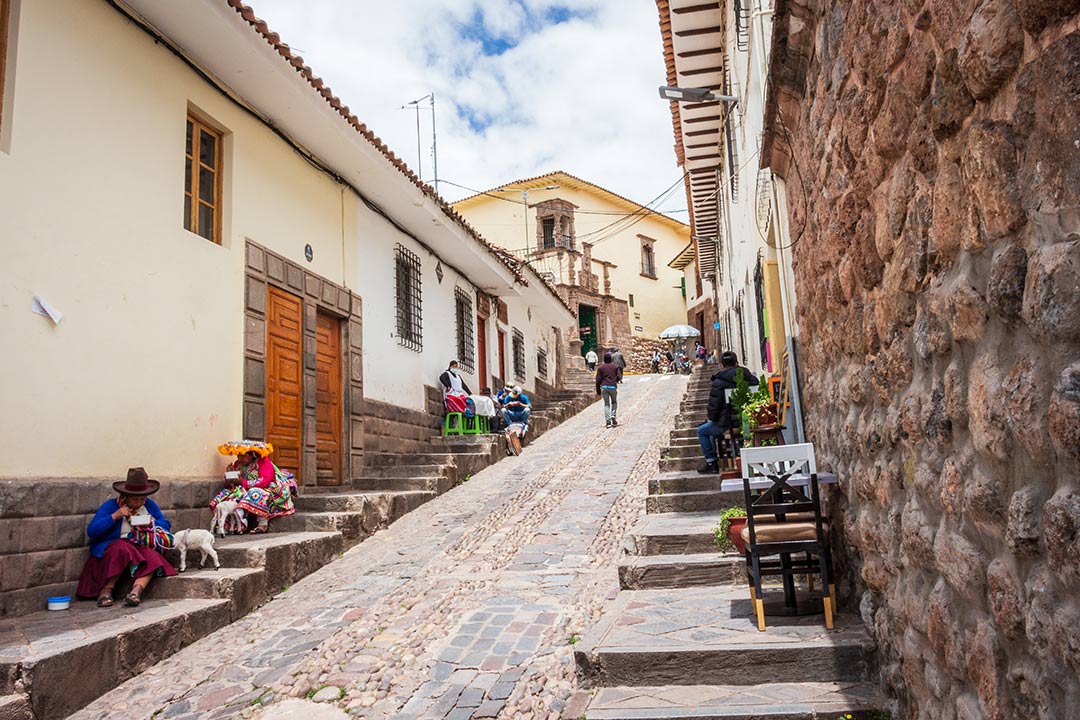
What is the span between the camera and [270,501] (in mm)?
7523

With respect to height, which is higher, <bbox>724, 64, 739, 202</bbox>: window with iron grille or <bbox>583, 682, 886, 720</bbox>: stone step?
<bbox>724, 64, 739, 202</bbox>: window with iron grille

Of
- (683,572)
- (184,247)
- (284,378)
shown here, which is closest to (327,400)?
(284,378)

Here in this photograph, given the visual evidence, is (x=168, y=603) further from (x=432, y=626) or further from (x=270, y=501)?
(x=270, y=501)

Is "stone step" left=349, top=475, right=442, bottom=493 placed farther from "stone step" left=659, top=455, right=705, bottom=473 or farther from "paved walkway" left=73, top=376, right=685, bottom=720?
"stone step" left=659, top=455, right=705, bottom=473

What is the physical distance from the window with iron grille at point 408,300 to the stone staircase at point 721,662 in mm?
7254

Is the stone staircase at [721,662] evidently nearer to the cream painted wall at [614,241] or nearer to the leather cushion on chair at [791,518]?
the leather cushion on chair at [791,518]

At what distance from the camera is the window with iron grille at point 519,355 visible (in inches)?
734

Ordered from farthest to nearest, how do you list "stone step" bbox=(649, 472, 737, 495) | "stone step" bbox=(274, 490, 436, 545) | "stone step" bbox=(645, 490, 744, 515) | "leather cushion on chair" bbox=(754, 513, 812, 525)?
"stone step" bbox=(649, 472, 737, 495), "stone step" bbox=(274, 490, 436, 545), "stone step" bbox=(645, 490, 744, 515), "leather cushion on chair" bbox=(754, 513, 812, 525)

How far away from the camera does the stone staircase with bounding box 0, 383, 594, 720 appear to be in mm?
4188

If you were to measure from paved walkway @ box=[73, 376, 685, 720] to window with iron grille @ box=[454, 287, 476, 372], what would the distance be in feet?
17.2

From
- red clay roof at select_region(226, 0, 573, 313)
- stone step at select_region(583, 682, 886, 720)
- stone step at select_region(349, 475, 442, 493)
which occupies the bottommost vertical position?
stone step at select_region(583, 682, 886, 720)

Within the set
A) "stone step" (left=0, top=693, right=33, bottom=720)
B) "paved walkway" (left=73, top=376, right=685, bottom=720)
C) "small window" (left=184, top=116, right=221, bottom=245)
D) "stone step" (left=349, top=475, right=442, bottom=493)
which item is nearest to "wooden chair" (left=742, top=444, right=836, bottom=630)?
"paved walkway" (left=73, top=376, right=685, bottom=720)

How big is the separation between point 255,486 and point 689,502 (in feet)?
13.0

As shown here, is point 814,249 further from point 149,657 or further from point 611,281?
point 611,281
